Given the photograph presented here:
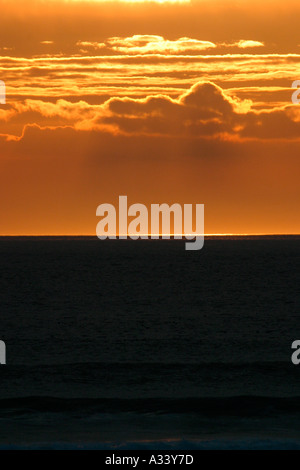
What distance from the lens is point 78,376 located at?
31250 millimetres

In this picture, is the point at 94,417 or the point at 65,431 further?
the point at 94,417

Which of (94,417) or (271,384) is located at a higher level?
(271,384)

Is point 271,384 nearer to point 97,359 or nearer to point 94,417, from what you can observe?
point 94,417

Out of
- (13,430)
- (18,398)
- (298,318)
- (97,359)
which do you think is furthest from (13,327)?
(13,430)

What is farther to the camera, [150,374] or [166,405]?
[150,374]

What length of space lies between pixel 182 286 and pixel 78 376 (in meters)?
68.0

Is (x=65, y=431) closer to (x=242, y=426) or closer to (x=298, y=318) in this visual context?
(x=242, y=426)

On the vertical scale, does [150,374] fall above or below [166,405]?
above

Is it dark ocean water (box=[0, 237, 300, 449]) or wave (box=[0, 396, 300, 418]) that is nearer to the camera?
dark ocean water (box=[0, 237, 300, 449])

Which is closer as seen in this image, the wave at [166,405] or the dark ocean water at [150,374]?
the dark ocean water at [150,374]
